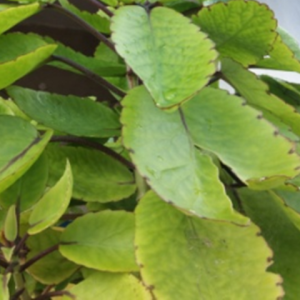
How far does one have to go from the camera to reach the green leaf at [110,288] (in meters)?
0.30

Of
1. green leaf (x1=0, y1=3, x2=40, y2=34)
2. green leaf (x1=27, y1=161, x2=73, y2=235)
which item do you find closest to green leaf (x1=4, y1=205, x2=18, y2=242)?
green leaf (x1=27, y1=161, x2=73, y2=235)

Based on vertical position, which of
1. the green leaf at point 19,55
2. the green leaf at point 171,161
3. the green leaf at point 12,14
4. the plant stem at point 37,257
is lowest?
the plant stem at point 37,257

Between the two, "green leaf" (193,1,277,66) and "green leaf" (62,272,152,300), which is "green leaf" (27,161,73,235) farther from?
"green leaf" (193,1,277,66)

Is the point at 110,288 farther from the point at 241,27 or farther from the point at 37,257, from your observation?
the point at 241,27

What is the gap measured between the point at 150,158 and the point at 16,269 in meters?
0.12

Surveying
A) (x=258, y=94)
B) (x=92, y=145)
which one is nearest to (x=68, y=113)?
(x=92, y=145)

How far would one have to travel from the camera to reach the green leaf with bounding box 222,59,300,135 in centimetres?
36

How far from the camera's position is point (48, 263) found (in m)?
0.37

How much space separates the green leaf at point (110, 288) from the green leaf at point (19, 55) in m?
0.13

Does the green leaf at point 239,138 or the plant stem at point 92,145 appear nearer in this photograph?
the green leaf at point 239,138

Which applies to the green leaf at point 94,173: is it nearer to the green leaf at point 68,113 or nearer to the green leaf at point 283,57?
the green leaf at point 68,113

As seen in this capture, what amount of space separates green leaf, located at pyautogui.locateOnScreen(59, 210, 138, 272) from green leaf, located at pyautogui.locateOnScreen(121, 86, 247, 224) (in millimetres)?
59

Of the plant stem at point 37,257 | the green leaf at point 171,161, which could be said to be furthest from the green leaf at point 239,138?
the plant stem at point 37,257

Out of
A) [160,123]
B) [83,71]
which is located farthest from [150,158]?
[83,71]
